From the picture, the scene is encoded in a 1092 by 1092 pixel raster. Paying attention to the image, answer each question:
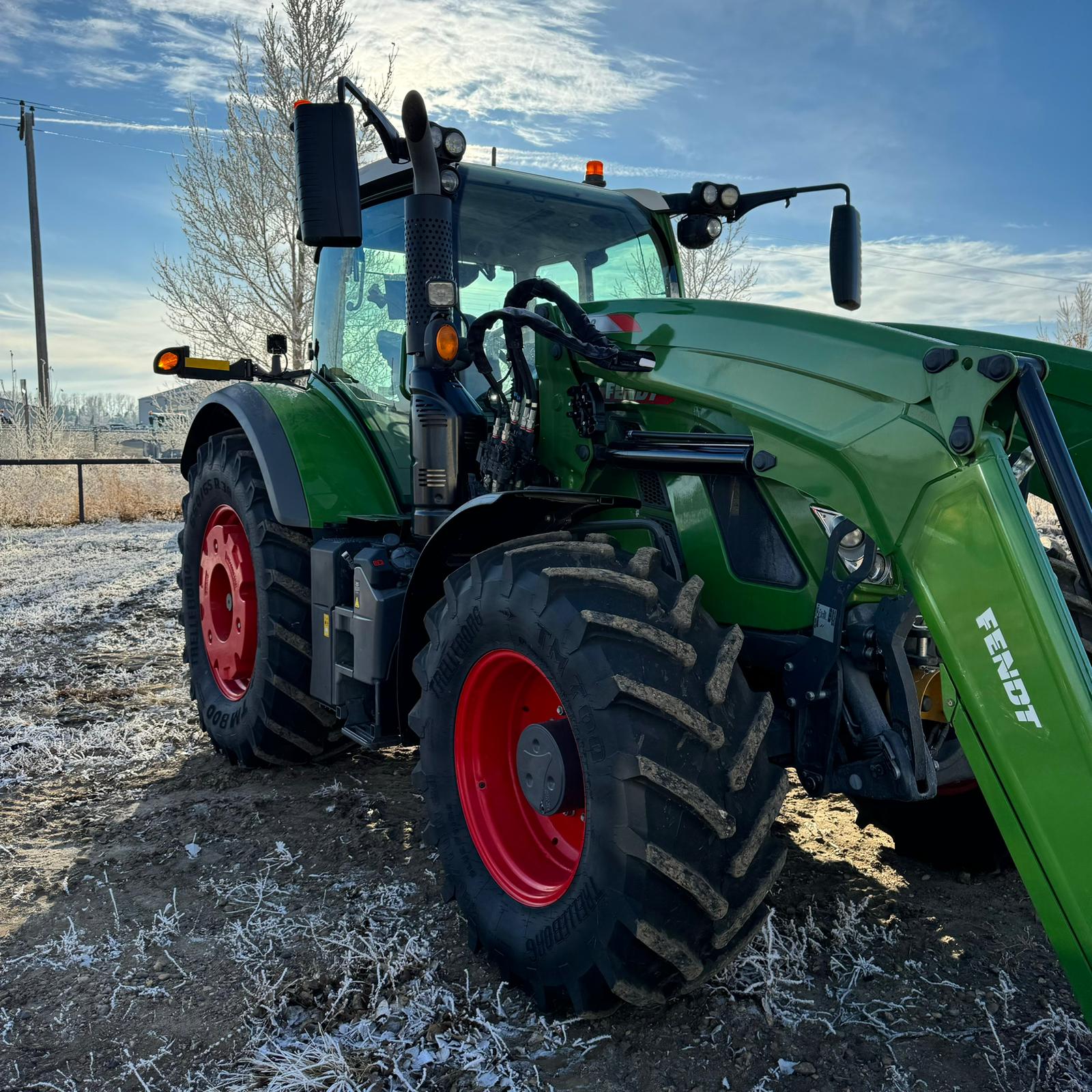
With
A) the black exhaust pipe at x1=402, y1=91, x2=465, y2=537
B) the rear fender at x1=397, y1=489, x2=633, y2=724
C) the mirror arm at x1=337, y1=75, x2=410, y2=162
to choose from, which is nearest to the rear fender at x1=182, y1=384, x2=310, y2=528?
the black exhaust pipe at x1=402, y1=91, x2=465, y2=537

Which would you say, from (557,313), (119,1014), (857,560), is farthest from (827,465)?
(119,1014)

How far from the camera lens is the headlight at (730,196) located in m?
4.20

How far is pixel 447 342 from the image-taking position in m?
3.32

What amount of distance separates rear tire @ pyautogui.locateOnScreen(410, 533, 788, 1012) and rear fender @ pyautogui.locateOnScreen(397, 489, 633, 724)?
14.2 inches

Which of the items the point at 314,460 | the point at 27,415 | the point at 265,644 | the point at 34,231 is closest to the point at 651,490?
the point at 314,460

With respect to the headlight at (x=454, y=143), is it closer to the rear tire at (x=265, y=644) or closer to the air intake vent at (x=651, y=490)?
the air intake vent at (x=651, y=490)

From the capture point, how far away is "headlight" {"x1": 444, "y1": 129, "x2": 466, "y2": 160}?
3400mm

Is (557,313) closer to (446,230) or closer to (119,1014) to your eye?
(446,230)

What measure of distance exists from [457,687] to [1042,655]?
152cm

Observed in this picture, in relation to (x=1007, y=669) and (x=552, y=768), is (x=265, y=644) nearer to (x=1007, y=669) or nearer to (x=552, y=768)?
(x=552, y=768)

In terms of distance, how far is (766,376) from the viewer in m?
2.54

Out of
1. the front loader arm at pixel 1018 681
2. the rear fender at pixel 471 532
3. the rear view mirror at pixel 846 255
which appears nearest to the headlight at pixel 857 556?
the front loader arm at pixel 1018 681

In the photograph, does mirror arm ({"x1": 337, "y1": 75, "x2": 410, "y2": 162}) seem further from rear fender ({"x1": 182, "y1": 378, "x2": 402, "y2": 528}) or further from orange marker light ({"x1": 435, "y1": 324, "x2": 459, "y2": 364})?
rear fender ({"x1": 182, "y1": 378, "x2": 402, "y2": 528})

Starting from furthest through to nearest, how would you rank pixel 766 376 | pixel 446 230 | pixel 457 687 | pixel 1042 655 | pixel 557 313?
1. pixel 446 230
2. pixel 557 313
3. pixel 457 687
4. pixel 766 376
5. pixel 1042 655
